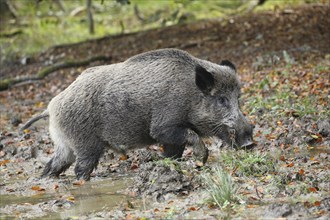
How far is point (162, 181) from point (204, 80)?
1.68 m

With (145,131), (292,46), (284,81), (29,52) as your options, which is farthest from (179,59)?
(29,52)

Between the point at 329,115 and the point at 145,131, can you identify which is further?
the point at 329,115

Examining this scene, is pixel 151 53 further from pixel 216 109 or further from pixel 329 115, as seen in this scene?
pixel 329 115

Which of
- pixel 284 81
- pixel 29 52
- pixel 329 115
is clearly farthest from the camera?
pixel 29 52

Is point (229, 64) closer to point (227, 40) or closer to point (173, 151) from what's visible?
point (173, 151)

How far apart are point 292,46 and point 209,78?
928 centimetres

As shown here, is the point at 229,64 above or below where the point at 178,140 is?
above

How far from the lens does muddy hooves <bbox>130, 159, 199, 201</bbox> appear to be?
6.16 m

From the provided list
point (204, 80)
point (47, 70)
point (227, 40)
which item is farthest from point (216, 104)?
point (227, 40)

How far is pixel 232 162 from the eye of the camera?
686 cm

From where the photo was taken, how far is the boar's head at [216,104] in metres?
7.49

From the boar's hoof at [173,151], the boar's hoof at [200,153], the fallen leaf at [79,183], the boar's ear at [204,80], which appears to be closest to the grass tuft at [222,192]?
the boar's hoof at [200,153]

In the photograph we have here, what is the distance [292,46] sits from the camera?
1628 cm

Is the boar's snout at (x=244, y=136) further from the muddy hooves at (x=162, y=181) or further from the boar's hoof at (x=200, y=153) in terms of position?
the muddy hooves at (x=162, y=181)
